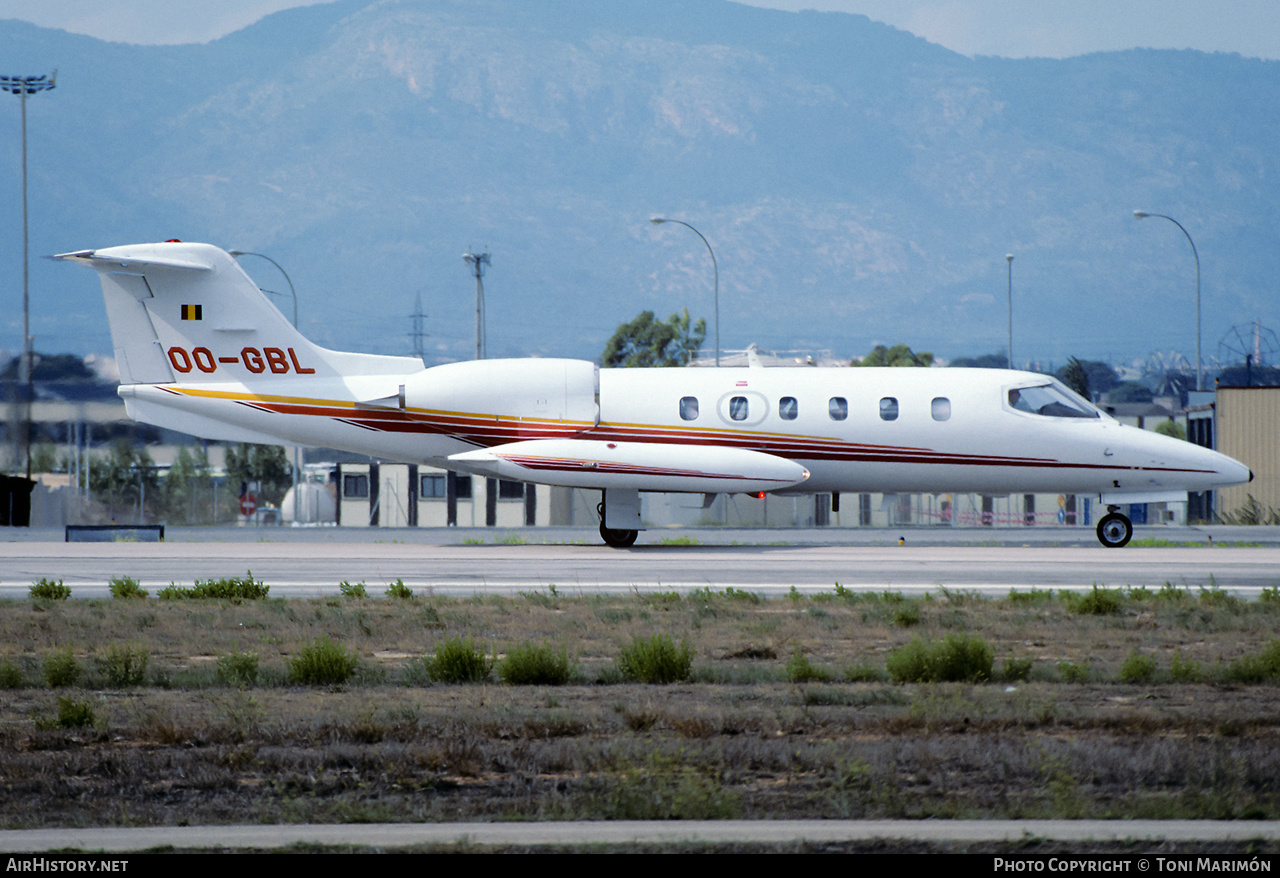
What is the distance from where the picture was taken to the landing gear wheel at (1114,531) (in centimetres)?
2756

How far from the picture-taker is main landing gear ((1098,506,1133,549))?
27562 millimetres

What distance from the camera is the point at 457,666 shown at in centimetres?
1235

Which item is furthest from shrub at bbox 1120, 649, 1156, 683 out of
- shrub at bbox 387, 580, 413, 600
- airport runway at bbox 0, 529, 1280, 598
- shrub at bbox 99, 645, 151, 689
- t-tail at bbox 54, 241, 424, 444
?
t-tail at bbox 54, 241, 424, 444

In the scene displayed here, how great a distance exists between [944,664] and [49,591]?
42.3ft

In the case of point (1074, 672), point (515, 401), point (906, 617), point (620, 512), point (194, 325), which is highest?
point (194, 325)

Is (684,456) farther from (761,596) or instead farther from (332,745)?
(332,745)

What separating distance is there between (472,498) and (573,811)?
51011mm

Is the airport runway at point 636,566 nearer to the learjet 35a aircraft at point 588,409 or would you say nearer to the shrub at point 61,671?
the learjet 35a aircraft at point 588,409

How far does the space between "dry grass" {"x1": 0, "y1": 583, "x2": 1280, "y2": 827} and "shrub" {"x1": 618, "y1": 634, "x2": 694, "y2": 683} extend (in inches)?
7.5

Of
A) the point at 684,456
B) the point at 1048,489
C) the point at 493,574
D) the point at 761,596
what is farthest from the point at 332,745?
the point at 1048,489

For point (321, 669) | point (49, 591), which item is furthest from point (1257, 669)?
point (49, 591)

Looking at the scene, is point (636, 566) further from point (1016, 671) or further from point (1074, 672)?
point (1074, 672)

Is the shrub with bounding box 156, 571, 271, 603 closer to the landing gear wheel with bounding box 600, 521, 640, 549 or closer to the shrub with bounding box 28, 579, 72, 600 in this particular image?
the shrub with bounding box 28, 579, 72, 600

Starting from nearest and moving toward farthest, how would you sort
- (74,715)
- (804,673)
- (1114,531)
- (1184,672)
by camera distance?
(74,715) → (1184,672) → (804,673) → (1114,531)
